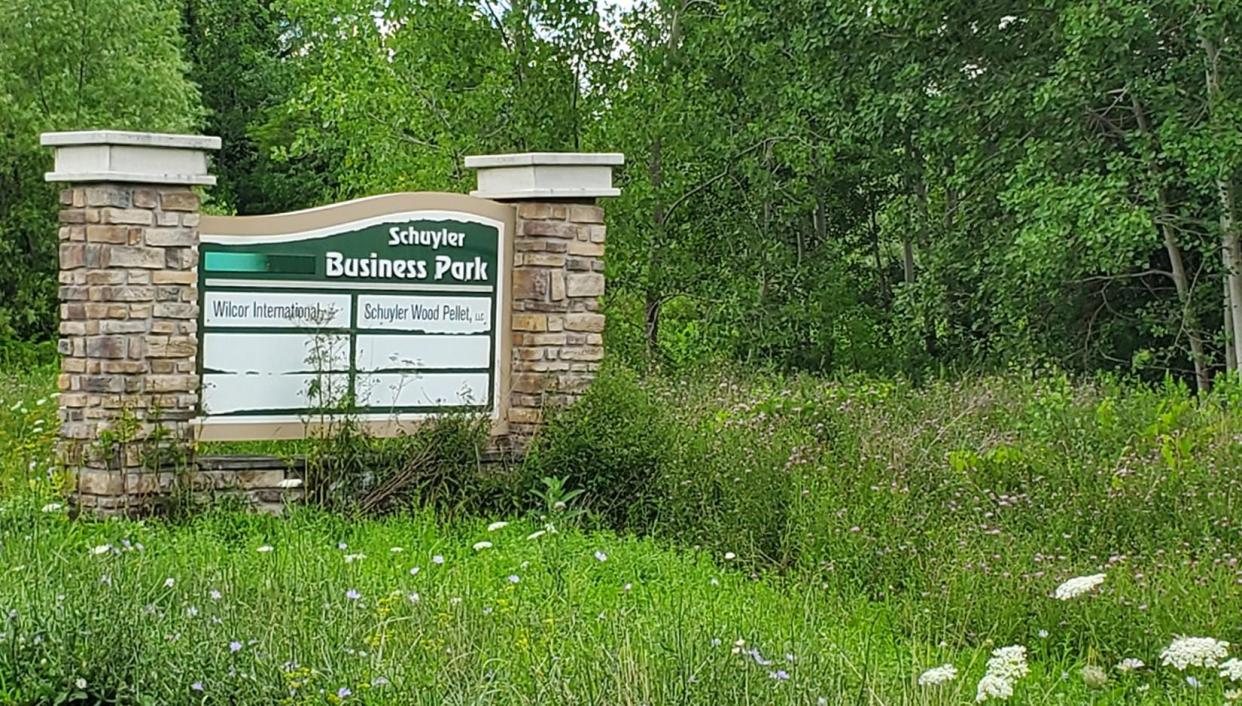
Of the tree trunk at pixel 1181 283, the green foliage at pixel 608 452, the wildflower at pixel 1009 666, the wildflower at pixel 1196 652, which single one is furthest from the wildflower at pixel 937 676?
the tree trunk at pixel 1181 283

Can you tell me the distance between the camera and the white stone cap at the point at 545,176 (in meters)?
9.15

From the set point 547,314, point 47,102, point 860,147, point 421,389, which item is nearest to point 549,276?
point 547,314

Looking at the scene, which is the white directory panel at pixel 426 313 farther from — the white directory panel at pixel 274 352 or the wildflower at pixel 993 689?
the wildflower at pixel 993 689

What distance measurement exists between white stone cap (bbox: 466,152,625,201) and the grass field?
126 cm

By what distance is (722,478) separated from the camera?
835cm

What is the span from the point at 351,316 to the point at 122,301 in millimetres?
1329

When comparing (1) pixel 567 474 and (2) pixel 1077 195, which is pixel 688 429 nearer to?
(1) pixel 567 474

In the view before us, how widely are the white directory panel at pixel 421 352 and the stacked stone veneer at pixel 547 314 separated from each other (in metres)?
0.25

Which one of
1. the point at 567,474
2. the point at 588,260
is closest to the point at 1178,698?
the point at 567,474

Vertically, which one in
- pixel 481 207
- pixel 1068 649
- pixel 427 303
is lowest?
pixel 1068 649

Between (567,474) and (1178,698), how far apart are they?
4400 millimetres

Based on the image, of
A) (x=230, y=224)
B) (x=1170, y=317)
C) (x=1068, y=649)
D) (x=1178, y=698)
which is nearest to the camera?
(x=1178, y=698)

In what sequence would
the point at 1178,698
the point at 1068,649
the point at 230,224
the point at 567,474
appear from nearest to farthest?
the point at 1178,698 → the point at 1068,649 → the point at 230,224 → the point at 567,474

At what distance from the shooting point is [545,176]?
30.1 feet
